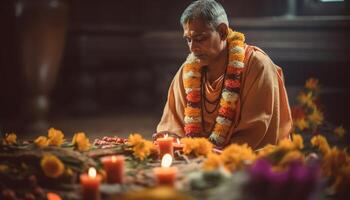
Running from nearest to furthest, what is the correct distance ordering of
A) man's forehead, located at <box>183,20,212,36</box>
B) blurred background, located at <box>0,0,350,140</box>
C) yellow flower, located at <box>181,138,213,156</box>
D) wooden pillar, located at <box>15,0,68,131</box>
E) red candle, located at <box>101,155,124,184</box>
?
red candle, located at <box>101,155,124,184</box> < yellow flower, located at <box>181,138,213,156</box> < man's forehead, located at <box>183,20,212,36</box> < wooden pillar, located at <box>15,0,68,131</box> < blurred background, located at <box>0,0,350,140</box>

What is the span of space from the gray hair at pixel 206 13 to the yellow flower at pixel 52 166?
4.87 ft

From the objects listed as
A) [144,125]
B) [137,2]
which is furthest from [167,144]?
[137,2]

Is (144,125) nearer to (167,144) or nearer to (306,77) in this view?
(306,77)

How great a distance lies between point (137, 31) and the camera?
962cm

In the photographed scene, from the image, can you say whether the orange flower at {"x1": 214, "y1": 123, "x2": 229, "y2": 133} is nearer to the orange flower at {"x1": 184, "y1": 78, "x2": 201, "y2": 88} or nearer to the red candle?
the orange flower at {"x1": 184, "y1": 78, "x2": 201, "y2": 88}

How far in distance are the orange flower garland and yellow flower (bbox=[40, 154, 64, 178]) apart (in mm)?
1380

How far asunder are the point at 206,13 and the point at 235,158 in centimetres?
129

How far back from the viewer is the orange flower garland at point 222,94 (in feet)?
14.9

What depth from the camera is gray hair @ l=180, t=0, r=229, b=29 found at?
4.43m

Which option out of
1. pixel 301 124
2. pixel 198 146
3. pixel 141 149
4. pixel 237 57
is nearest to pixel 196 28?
pixel 237 57

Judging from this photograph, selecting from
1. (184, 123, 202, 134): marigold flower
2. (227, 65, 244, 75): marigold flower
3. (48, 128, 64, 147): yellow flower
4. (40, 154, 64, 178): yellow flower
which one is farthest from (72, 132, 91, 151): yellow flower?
(227, 65, 244, 75): marigold flower

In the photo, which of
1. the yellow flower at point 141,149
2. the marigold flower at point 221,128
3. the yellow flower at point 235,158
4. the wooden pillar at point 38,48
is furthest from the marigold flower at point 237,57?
the wooden pillar at point 38,48

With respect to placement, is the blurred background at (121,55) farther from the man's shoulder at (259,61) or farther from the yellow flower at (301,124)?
the man's shoulder at (259,61)

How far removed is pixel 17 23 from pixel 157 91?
2773 mm
